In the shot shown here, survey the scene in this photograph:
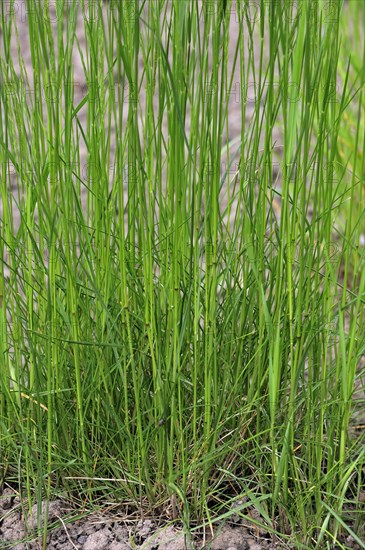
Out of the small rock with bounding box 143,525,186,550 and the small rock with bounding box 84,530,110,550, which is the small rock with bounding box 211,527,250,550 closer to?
the small rock with bounding box 143,525,186,550

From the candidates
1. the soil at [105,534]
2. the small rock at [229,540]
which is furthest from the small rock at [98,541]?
the small rock at [229,540]

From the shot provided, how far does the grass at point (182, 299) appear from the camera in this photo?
3.25ft

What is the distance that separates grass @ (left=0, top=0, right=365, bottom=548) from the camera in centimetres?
99

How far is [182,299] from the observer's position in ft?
3.64

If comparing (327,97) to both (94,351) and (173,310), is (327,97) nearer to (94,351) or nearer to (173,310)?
(173,310)

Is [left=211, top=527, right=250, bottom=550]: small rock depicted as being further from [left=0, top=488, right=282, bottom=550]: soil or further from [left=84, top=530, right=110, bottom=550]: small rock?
[left=84, top=530, right=110, bottom=550]: small rock

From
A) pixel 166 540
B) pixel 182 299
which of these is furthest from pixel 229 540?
pixel 182 299

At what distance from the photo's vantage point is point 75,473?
47.0 inches

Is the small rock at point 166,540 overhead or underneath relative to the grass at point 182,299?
underneath

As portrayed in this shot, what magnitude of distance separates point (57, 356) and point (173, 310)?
0.22m

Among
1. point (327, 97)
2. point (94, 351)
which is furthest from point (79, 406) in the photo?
point (327, 97)

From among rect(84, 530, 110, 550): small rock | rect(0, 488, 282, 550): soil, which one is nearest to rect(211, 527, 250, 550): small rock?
rect(0, 488, 282, 550): soil

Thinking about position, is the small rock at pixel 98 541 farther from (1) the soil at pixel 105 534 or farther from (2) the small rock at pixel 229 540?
(2) the small rock at pixel 229 540

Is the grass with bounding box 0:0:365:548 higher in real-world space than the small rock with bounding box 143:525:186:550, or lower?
higher
